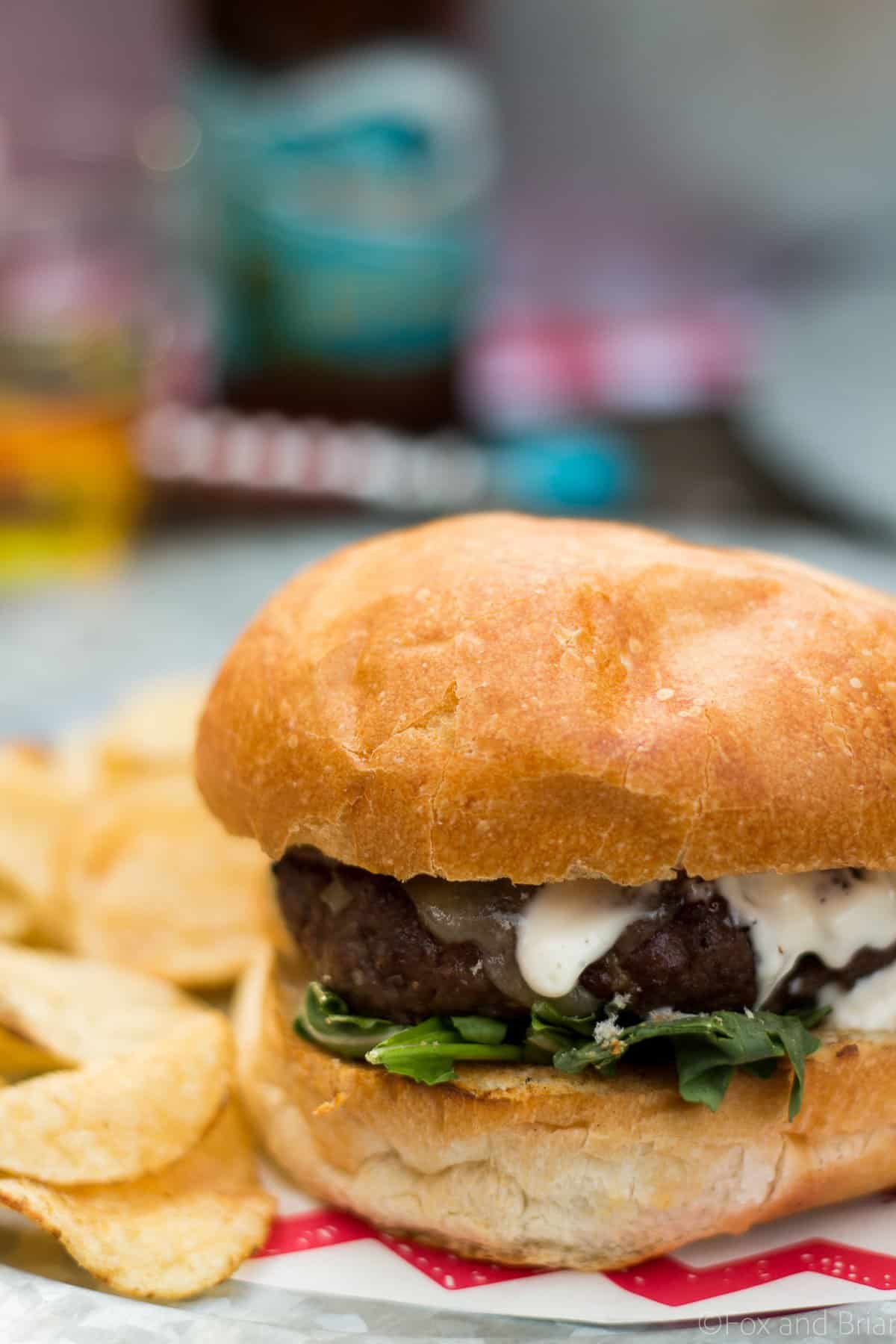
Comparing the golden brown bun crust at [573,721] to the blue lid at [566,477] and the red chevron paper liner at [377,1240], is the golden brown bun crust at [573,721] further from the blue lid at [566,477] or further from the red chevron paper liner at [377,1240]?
the blue lid at [566,477]

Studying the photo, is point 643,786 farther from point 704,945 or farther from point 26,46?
point 26,46

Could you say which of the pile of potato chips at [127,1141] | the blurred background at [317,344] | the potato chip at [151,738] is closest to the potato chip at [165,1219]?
the pile of potato chips at [127,1141]

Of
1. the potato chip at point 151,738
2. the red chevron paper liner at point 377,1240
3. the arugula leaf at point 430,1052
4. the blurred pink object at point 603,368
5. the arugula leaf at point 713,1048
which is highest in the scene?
the blurred pink object at point 603,368

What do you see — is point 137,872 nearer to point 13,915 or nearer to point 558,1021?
point 13,915

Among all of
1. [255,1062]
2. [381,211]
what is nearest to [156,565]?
[381,211]

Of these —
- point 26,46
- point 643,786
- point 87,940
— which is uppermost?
point 26,46

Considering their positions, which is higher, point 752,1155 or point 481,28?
point 481,28
